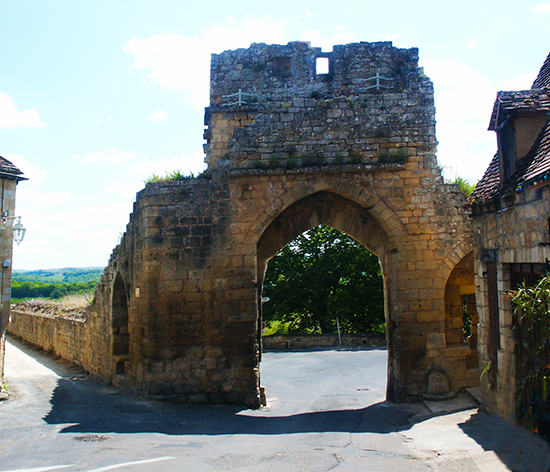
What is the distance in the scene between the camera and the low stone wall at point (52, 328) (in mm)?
13748

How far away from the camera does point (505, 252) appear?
635 cm

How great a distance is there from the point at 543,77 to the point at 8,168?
10.2 metres

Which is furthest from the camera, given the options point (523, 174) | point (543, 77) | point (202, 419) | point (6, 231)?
point (6, 231)

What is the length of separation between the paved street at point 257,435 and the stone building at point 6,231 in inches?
73.9

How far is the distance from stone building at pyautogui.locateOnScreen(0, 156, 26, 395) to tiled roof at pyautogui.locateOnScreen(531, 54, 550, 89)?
10039 mm

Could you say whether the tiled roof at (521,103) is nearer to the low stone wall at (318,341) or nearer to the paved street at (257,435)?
the paved street at (257,435)

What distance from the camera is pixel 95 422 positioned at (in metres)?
7.34

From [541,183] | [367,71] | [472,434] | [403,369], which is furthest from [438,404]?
[367,71]

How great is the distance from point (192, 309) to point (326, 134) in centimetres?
412

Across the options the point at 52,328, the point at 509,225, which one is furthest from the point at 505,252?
the point at 52,328

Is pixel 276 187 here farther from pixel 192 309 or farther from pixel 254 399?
pixel 254 399

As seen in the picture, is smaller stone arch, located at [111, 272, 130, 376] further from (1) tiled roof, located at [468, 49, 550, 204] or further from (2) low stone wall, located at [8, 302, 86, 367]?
(1) tiled roof, located at [468, 49, 550, 204]

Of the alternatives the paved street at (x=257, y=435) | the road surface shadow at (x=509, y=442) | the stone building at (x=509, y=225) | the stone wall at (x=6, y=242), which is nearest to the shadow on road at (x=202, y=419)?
the paved street at (x=257, y=435)

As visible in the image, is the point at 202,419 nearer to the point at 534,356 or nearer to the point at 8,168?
the point at 534,356
